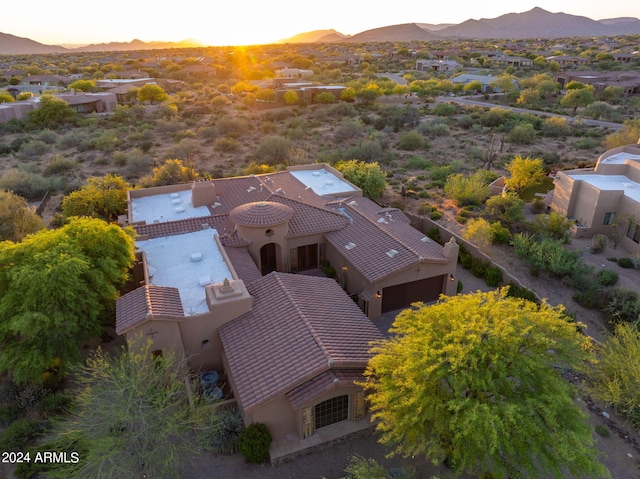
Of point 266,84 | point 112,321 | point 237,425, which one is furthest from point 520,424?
point 266,84

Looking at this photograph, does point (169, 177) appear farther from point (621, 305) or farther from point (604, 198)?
point (604, 198)

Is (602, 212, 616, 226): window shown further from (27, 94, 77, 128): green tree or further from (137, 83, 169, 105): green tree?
(137, 83, 169, 105): green tree

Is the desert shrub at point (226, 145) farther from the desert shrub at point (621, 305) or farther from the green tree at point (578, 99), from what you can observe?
the green tree at point (578, 99)

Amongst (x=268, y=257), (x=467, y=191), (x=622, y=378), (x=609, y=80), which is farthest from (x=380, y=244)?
(x=609, y=80)

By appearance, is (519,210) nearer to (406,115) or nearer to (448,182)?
(448,182)

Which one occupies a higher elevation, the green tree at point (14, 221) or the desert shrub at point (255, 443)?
the green tree at point (14, 221)

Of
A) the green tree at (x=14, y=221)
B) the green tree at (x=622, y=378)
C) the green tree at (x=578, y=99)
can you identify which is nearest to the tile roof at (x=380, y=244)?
the green tree at (x=622, y=378)

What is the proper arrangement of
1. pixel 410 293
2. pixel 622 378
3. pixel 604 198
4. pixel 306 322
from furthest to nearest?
1. pixel 604 198
2. pixel 410 293
3. pixel 306 322
4. pixel 622 378
